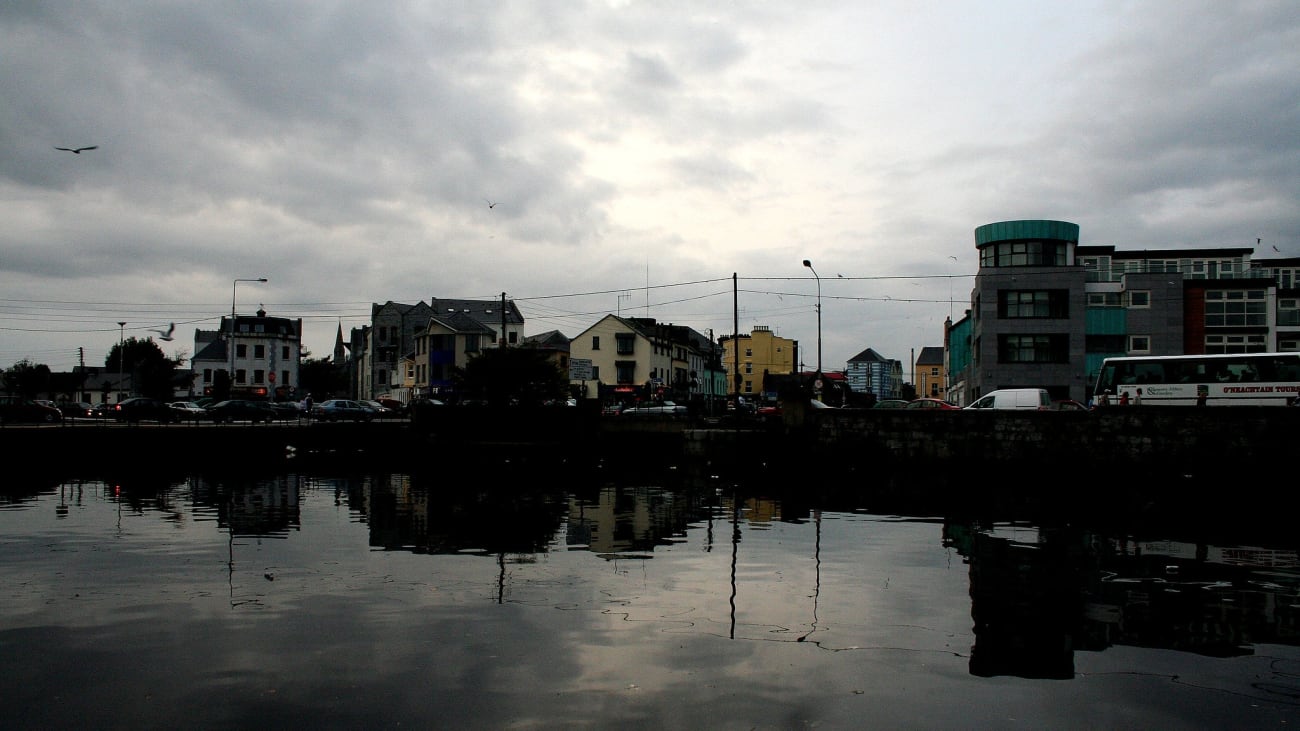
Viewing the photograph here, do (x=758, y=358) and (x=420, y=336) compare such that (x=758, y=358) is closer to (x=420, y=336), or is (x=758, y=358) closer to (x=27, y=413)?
(x=420, y=336)

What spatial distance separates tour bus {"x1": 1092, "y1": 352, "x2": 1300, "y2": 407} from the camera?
39.5 m

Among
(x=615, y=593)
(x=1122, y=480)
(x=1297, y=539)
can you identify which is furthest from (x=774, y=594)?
(x=1122, y=480)

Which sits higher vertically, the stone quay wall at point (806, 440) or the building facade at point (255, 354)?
the building facade at point (255, 354)

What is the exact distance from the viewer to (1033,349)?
211 ft

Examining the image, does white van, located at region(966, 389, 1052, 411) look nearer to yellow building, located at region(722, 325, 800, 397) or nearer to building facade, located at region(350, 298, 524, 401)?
building facade, located at region(350, 298, 524, 401)

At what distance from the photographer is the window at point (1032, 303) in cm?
6388

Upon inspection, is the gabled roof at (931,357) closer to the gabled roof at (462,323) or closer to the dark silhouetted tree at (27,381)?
the gabled roof at (462,323)

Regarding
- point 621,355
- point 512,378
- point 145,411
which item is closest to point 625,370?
point 621,355

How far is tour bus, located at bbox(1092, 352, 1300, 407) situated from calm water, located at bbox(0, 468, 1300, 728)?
22891mm

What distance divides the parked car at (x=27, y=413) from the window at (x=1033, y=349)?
62060mm

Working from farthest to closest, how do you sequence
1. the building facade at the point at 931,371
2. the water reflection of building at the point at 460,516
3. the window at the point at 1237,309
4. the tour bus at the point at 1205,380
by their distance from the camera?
the building facade at the point at 931,371 < the window at the point at 1237,309 < the tour bus at the point at 1205,380 < the water reflection of building at the point at 460,516

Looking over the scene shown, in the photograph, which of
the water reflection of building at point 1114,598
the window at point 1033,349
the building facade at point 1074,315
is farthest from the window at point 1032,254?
Answer: the water reflection of building at point 1114,598

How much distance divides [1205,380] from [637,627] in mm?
39780

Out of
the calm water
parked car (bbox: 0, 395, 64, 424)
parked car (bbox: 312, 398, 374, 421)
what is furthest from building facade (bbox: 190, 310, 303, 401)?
the calm water
